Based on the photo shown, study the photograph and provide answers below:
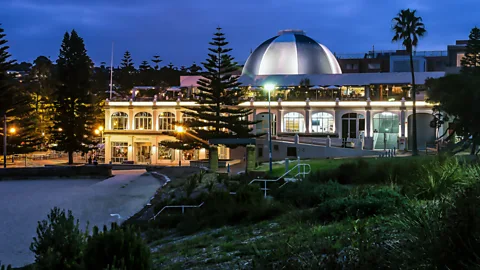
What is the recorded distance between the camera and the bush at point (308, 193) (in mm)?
14715

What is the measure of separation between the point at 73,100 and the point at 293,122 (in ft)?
59.5

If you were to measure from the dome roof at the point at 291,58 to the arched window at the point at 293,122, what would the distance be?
8022mm

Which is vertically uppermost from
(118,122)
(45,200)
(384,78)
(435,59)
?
(435,59)

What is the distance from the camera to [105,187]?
27.1 meters

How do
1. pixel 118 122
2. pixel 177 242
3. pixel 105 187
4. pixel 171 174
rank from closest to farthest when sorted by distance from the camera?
pixel 177 242, pixel 105 187, pixel 171 174, pixel 118 122

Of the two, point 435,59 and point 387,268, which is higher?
point 435,59

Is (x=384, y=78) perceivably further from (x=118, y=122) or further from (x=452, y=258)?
(x=452, y=258)

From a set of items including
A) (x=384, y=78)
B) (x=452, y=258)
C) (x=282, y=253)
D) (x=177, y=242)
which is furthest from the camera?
(x=384, y=78)

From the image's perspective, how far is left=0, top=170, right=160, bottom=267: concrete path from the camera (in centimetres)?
1620

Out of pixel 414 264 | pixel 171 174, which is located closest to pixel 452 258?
pixel 414 264

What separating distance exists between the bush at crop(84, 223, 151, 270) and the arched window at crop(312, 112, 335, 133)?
41802mm

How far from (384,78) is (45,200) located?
34.5 m

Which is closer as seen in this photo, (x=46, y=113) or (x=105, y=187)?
(x=105, y=187)

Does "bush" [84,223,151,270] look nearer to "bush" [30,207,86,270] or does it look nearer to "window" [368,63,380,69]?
"bush" [30,207,86,270]
